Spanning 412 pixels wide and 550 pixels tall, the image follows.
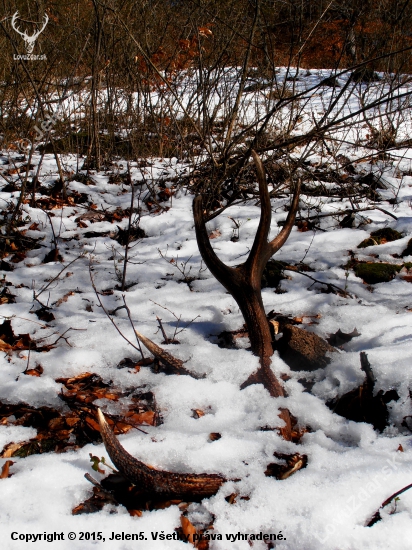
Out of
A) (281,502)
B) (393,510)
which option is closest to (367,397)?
(393,510)

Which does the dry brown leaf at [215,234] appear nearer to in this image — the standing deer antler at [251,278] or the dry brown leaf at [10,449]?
the standing deer antler at [251,278]

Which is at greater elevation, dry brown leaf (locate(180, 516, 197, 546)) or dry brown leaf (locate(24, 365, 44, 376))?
dry brown leaf (locate(24, 365, 44, 376))

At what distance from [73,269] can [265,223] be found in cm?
→ 175

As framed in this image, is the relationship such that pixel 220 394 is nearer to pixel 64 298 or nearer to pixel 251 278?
pixel 251 278

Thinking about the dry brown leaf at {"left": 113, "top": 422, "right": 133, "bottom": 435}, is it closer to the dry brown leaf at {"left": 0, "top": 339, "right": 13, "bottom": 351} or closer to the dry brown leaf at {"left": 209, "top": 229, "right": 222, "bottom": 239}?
the dry brown leaf at {"left": 0, "top": 339, "right": 13, "bottom": 351}

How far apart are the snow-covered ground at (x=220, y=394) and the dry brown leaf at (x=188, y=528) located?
27mm

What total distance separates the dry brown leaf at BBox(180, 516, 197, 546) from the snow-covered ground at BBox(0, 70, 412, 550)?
0.03 m

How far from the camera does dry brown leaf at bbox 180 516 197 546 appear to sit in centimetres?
120

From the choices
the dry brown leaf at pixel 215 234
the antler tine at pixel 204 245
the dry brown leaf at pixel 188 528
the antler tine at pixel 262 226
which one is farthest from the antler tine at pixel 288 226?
the dry brown leaf at pixel 215 234

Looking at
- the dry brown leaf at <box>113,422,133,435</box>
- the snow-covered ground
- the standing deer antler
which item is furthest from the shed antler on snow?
the standing deer antler

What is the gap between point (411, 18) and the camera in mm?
5430

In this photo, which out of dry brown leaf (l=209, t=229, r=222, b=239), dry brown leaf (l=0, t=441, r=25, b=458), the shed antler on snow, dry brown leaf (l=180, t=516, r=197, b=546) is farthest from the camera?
dry brown leaf (l=209, t=229, r=222, b=239)

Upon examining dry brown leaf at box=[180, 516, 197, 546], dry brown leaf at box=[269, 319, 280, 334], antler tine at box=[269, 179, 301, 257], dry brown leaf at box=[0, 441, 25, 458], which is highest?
antler tine at box=[269, 179, 301, 257]

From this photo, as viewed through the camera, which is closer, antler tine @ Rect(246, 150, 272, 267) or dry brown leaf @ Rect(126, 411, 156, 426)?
dry brown leaf @ Rect(126, 411, 156, 426)
